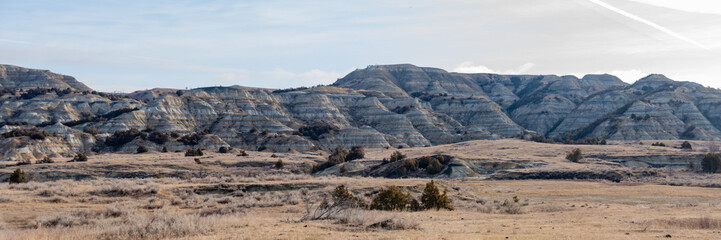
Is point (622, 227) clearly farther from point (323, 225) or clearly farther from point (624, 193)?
point (624, 193)

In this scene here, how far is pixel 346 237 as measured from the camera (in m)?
16.2

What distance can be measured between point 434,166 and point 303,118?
283 ft

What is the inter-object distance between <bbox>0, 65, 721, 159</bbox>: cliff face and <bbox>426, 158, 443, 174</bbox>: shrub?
47.2 meters

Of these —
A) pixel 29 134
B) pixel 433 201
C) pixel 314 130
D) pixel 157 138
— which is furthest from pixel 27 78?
pixel 433 201

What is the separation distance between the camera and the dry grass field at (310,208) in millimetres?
17141

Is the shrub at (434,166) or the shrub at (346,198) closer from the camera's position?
the shrub at (346,198)

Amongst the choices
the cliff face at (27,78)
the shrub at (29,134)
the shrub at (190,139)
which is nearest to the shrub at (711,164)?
the shrub at (190,139)

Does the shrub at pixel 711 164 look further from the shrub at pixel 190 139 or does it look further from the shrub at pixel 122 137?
the shrub at pixel 122 137

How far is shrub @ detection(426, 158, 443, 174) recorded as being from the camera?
63.7 metres

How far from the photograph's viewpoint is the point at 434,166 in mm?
64188

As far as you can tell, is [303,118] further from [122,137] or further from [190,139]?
[122,137]

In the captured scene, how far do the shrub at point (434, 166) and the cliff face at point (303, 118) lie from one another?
155ft

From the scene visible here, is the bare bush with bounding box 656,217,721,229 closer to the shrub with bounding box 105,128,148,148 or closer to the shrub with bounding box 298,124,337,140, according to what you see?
the shrub with bounding box 105,128,148,148

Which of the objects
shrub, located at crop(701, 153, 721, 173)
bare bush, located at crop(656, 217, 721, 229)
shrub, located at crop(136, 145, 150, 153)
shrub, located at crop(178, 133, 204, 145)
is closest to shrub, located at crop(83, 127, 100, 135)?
shrub, located at crop(178, 133, 204, 145)
